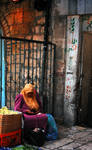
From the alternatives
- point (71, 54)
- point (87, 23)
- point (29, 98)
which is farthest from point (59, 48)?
point (29, 98)

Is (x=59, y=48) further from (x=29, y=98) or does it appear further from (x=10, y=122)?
(x=10, y=122)

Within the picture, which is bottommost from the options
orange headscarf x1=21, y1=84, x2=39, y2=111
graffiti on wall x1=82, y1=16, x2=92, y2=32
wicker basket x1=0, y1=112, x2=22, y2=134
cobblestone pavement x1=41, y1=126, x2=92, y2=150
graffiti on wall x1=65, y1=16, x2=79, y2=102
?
cobblestone pavement x1=41, y1=126, x2=92, y2=150

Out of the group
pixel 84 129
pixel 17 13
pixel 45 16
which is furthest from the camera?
pixel 17 13

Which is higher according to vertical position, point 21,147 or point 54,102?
point 54,102

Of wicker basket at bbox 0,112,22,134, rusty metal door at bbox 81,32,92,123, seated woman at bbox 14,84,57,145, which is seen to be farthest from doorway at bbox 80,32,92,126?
wicker basket at bbox 0,112,22,134

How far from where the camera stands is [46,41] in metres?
6.89

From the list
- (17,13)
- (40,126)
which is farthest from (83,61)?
(17,13)

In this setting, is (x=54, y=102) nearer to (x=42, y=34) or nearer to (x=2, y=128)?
(x=42, y=34)

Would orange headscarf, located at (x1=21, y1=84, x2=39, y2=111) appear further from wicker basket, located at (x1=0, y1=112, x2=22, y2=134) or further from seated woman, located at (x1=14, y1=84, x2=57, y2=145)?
wicker basket, located at (x1=0, y1=112, x2=22, y2=134)

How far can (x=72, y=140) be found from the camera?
5578 millimetres

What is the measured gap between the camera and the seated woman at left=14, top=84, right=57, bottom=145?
17.8 ft

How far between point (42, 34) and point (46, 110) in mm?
2213

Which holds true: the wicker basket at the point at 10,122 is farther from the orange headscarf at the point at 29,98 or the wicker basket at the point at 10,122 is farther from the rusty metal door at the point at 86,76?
the rusty metal door at the point at 86,76

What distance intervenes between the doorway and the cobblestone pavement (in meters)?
0.51
